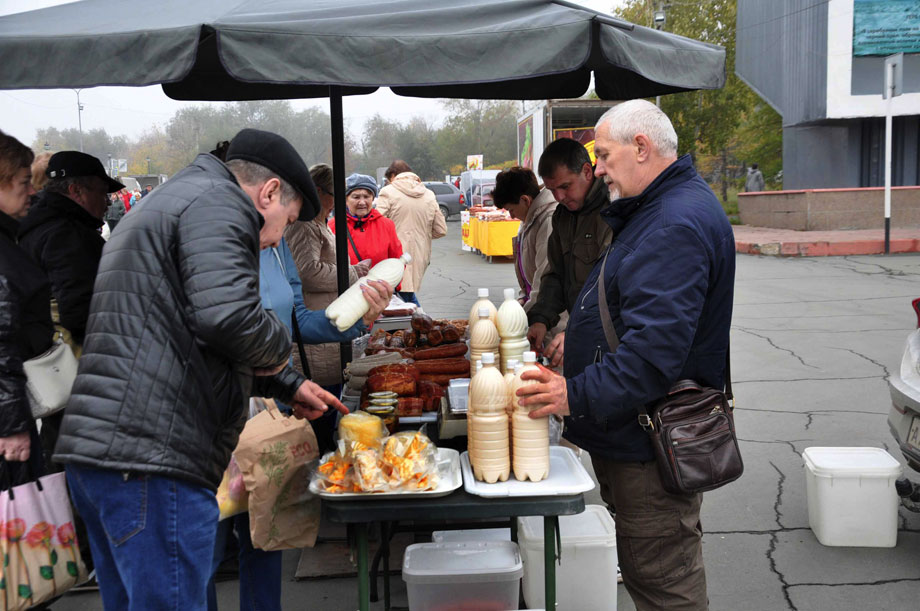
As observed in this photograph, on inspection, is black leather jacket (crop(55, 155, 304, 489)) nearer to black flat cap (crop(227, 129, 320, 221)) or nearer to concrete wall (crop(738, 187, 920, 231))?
black flat cap (crop(227, 129, 320, 221))

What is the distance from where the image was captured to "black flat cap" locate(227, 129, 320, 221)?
2336 mm

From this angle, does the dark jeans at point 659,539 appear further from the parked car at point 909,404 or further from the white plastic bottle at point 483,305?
the parked car at point 909,404

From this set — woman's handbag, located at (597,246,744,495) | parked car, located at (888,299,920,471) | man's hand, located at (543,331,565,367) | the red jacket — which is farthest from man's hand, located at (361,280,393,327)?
the red jacket

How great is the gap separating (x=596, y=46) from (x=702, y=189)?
2.35 feet

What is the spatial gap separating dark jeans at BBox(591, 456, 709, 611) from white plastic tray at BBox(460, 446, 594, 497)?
0.17 meters

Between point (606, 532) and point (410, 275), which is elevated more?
point (410, 275)

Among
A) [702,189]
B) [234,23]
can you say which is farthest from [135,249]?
[702,189]

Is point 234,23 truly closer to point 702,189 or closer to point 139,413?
point 139,413

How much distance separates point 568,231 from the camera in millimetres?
4340

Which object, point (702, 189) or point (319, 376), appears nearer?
point (702, 189)

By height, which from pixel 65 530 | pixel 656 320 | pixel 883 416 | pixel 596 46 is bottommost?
pixel 883 416

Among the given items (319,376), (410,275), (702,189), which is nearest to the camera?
(702,189)

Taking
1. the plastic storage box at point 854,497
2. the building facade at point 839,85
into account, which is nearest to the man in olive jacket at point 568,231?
the plastic storage box at point 854,497

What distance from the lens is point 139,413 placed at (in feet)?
6.68
